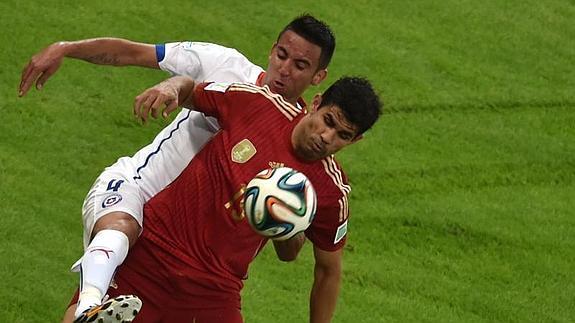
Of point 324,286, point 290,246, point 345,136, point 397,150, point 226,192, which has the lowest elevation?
point 397,150

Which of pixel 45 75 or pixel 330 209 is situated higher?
pixel 45 75

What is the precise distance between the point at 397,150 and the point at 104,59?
578 centimetres

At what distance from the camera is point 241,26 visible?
14281mm

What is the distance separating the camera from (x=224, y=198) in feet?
22.5

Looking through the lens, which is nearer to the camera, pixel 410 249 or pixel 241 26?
pixel 410 249

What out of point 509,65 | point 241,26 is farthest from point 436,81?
point 241,26

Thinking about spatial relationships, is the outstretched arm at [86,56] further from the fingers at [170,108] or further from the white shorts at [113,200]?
the fingers at [170,108]

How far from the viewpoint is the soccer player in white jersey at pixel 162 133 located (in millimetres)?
6730

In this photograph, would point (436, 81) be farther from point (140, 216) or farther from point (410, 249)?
point (140, 216)

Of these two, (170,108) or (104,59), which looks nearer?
(170,108)

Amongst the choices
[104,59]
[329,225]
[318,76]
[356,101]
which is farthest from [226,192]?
[318,76]

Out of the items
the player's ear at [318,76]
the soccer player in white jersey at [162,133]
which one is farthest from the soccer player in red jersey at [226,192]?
the player's ear at [318,76]

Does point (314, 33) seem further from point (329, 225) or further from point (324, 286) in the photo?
point (324, 286)

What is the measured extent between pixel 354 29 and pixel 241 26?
1398 mm
